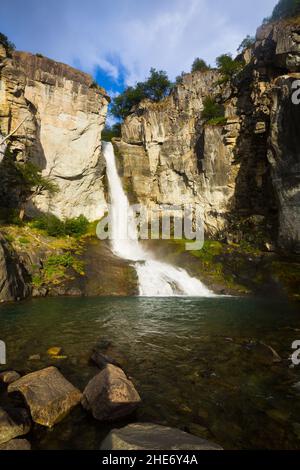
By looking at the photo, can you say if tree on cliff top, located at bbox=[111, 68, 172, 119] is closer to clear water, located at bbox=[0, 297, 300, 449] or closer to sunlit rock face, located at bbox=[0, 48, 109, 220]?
sunlit rock face, located at bbox=[0, 48, 109, 220]

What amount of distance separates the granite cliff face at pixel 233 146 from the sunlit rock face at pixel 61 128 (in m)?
5.93

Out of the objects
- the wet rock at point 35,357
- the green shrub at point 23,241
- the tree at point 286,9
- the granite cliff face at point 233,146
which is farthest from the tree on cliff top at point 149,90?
the wet rock at point 35,357

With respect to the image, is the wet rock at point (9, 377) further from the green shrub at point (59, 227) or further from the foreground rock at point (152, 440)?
the green shrub at point (59, 227)

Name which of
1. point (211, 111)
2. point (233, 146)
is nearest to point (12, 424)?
point (233, 146)

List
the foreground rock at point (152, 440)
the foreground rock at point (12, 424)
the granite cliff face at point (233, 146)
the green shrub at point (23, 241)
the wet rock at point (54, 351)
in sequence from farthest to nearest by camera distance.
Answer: the granite cliff face at point (233, 146) → the green shrub at point (23, 241) → the wet rock at point (54, 351) → the foreground rock at point (12, 424) → the foreground rock at point (152, 440)

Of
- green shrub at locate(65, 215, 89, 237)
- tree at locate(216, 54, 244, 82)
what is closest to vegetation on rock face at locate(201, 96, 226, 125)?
tree at locate(216, 54, 244, 82)

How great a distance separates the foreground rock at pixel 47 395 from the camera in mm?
4367

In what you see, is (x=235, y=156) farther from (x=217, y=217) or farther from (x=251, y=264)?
(x=251, y=264)

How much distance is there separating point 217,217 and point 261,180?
6865 mm

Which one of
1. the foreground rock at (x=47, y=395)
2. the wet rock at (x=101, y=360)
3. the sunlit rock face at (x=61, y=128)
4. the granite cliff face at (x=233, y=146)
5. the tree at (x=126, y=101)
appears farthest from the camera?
the tree at (x=126, y=101)

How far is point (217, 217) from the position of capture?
105 ft

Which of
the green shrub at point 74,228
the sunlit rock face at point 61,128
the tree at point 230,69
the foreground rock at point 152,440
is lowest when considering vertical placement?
the foreground rock at point 152,440

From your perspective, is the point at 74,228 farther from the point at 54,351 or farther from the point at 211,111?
the point at 211,111
